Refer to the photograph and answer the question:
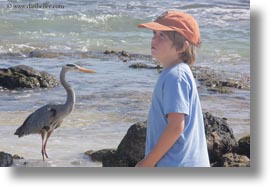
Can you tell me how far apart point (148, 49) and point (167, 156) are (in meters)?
2.38

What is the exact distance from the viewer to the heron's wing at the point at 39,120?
3969mm

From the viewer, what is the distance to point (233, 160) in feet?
11.2

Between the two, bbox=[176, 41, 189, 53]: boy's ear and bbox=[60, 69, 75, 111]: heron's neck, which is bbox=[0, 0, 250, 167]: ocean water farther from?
bbox=[176, 41, 189, 53]: boy's ear

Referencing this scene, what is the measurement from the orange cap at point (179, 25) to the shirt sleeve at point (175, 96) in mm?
145

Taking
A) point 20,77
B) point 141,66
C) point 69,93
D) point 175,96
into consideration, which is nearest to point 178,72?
point 175,96

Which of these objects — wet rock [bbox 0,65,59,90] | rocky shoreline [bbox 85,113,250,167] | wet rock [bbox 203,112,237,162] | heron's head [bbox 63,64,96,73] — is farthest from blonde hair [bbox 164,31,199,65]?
wet rock [bbox 0,65,59,90]

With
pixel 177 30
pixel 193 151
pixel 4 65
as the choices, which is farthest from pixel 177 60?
pixel 4 65

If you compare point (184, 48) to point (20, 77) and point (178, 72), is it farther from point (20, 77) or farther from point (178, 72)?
point (20, 77)

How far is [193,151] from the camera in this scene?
224 cm

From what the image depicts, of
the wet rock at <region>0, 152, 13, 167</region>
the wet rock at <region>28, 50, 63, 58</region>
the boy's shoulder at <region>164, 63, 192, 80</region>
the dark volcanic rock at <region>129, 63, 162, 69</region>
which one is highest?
the boy's shoulder at <region>164, 63, 192, 80</region>

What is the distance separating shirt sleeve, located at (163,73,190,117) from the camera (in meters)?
2.13

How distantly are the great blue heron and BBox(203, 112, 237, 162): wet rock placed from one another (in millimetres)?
784

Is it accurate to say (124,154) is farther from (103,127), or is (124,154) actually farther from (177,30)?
(177,30)

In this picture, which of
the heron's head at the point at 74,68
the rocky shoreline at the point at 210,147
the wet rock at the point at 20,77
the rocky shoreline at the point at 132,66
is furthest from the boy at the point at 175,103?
the wet rock at the point at 20,77
